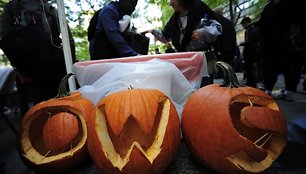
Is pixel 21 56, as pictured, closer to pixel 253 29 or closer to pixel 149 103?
pixel 149 103

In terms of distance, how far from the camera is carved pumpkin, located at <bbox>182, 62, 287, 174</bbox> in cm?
69

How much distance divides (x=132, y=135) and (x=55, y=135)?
1.00ft

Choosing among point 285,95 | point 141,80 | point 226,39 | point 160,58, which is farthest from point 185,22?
point 285,95

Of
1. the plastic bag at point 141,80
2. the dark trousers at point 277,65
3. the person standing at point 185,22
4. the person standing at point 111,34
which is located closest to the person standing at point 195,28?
the person standing at point 185,22

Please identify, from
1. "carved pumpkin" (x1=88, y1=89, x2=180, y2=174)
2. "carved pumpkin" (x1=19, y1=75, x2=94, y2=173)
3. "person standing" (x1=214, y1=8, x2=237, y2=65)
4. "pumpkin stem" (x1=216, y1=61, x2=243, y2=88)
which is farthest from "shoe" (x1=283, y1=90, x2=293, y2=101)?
"carved pumpkin" (x1=19, y1=75, x2=94, y2=173)

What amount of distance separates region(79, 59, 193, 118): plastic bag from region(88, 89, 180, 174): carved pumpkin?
0.20 metres

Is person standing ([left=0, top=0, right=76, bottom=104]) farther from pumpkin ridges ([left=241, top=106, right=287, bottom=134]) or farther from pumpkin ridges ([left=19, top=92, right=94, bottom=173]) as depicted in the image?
pumpkin ridges ([left=241, top=106, right=287, bottom=134])

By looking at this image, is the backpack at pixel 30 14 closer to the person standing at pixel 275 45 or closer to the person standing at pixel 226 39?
the person standing at pixel 226 39

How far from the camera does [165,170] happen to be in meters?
0.77

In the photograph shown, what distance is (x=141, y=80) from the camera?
38.0 inches

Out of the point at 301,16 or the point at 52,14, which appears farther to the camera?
the point at 52,14

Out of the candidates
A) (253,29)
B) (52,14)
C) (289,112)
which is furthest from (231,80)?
(253,29)

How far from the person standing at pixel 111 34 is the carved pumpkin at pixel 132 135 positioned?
3.92 ft

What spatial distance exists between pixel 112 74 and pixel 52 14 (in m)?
1.17
